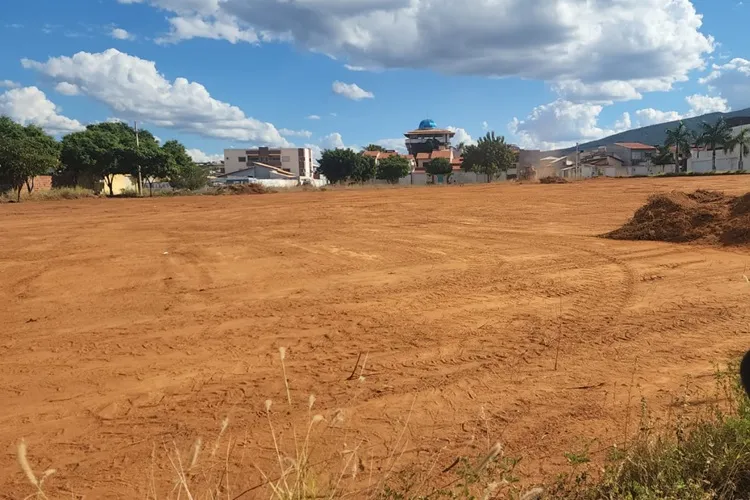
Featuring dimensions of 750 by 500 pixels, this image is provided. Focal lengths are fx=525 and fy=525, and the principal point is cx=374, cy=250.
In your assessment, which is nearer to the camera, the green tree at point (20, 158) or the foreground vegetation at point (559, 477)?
the foreground vegetation at point (559, 477)

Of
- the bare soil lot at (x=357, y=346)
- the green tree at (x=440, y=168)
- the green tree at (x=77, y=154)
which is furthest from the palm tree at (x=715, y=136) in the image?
the green tree at (x=77, y=154)

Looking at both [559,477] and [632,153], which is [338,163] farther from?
[559,477]

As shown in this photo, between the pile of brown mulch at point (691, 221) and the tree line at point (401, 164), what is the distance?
184 feet

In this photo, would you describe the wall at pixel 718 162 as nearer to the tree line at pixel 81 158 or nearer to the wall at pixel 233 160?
the tree line at pixel 81 158

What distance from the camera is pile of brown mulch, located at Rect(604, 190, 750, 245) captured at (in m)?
11.1

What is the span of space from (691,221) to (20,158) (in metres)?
39.0

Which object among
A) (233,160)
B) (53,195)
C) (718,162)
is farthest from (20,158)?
(233,160)

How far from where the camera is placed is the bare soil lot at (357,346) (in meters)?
3.71

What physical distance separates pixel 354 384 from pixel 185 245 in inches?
367

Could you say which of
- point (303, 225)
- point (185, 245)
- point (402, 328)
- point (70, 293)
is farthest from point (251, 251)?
point (402, 328)

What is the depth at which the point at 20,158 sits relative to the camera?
35.1 meters

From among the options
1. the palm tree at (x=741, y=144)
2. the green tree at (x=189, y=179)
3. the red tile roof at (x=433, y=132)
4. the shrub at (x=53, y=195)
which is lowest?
the shrub at (x=53, y=195)

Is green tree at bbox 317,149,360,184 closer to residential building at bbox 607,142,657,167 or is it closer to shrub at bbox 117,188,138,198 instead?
shrub at bbox 117,188,138,198

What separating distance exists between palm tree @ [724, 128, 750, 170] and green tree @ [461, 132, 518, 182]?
83.8ft
